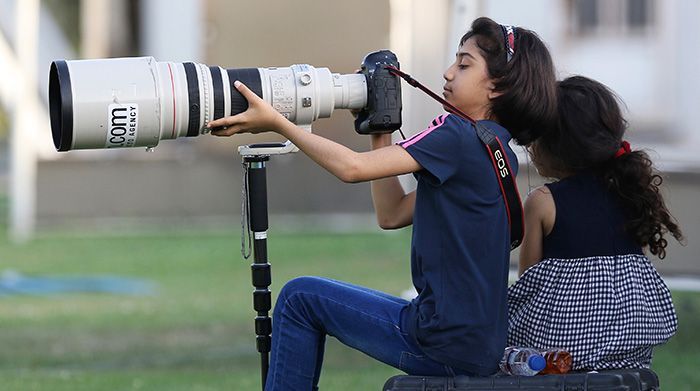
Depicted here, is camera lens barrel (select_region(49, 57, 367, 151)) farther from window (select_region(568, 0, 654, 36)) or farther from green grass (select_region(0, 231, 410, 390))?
window (select_region(568, 0, 654, 36))

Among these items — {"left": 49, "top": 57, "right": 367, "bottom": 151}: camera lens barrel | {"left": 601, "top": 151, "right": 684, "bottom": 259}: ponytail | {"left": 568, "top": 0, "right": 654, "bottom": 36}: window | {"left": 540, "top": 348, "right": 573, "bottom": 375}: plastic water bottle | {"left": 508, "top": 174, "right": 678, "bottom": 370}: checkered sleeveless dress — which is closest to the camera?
{"left": 49, "top": 57, "right": 367, "bottom": 151}: camera lens barrel

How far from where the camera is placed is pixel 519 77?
11.2 feet

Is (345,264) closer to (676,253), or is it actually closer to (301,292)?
(676,253)

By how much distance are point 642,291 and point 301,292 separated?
0.92m

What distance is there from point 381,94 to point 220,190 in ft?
33.2

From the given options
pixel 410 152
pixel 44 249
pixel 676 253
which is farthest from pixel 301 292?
pixel 44 249

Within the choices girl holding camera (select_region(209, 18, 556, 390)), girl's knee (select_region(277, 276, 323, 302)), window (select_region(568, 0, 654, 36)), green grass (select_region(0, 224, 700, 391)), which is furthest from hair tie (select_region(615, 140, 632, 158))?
window (select_region(568, 0, 654, 36))

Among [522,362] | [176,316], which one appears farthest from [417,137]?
[176,316]

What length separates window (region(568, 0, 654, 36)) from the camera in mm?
9547

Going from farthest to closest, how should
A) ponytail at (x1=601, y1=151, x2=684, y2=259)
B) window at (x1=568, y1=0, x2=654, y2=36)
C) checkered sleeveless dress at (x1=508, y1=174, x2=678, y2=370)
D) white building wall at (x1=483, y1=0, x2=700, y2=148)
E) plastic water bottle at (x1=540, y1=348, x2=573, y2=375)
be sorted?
window at (x1=568, y1=0, x2=654, y2=36)
white building wall at (x1=483, y1=0, x2=700, y2=148)
ponytail at (x1=601, y1=151, x2=684, y2=259)
checkered sleeveless dress at (x1=508, y1=174, x2=678, y2=370)
plastic water bottle at (x1=540, y1=348, x2=573, y2=375)

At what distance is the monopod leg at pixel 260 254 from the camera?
3592 mm

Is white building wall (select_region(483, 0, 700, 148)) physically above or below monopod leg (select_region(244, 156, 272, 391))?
above

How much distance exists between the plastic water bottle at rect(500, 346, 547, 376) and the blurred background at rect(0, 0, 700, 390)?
119 cm

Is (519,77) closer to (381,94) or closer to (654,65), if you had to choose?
(381,94)
